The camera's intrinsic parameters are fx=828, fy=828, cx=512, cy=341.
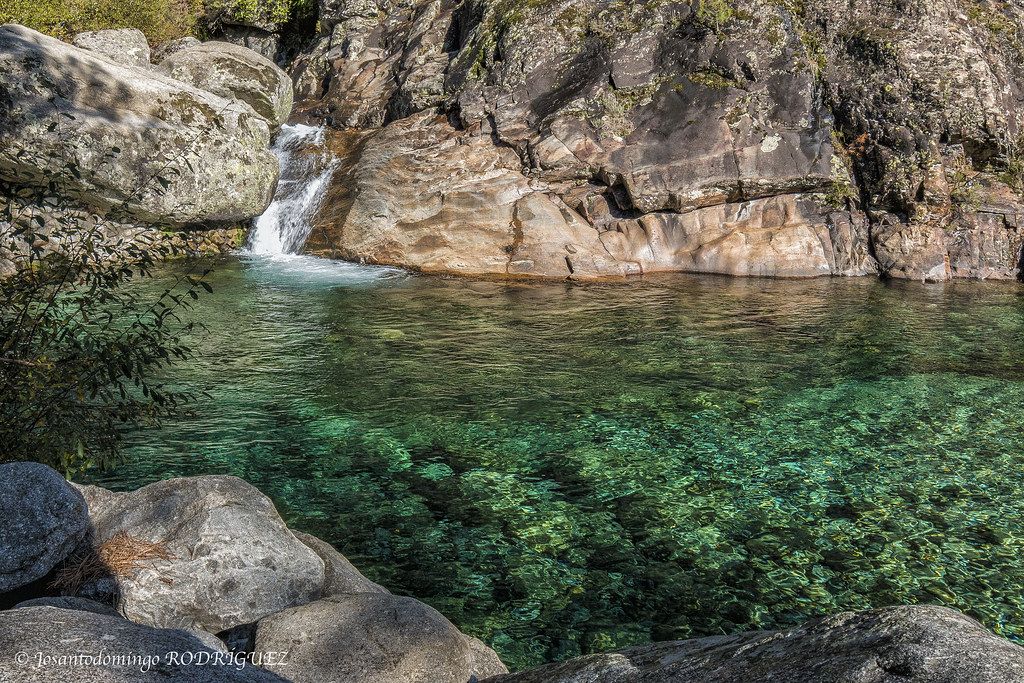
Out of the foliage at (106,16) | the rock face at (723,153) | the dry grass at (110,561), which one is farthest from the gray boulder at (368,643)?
the foliage at (106,16)

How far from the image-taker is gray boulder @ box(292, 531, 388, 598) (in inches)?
200

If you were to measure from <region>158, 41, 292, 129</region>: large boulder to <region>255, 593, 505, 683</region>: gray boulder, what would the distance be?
57.9 feet

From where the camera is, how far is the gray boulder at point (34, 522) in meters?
4.67

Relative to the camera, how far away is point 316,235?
18.0 metres

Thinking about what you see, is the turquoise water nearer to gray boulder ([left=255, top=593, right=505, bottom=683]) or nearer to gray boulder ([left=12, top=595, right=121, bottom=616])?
gray boulder ([left=255, top=593, right=505, bottom=683])

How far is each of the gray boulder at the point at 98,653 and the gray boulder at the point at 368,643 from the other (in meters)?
1.02

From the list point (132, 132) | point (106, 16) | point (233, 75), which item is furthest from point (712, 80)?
point (106, 16)

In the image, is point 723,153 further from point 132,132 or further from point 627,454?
point 132,132

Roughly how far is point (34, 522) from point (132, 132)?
12976 mm

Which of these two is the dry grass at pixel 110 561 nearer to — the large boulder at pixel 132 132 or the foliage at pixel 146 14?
the large boulder at pixel 132 132

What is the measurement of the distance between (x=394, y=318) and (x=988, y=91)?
43.2 feet

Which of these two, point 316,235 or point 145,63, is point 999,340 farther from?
point 145,63

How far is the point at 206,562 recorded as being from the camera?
4.79 m

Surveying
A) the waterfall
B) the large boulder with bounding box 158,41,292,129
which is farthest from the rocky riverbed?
the large boulder with bounding box 158,41,292,129
